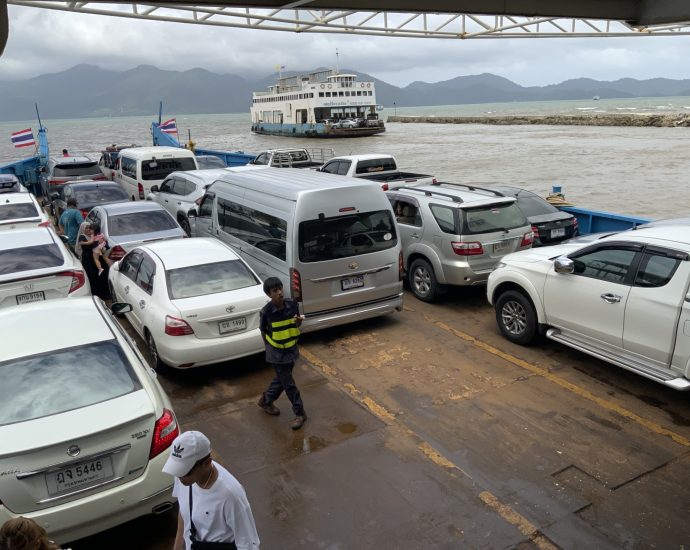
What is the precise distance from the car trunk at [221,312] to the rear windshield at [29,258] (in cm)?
205

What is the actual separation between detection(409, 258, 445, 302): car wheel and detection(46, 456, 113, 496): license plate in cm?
596

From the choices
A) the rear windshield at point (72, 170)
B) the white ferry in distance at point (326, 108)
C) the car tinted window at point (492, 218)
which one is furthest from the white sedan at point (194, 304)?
the white ferry in distance at point (326, 108)

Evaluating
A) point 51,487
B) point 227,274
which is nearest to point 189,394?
point 227,274

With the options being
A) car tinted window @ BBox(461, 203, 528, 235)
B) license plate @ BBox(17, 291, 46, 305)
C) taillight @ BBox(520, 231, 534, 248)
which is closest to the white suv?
car tinted window @ BBox(461, 203, 528, 235)

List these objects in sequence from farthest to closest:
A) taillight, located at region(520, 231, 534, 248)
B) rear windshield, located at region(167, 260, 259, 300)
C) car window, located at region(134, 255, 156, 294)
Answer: taillight, located at region(520, 231, 534, 248) → car window, located at region(134, 255, 156, 294) → rear windshield, located at region(167, 260, 259, 300)

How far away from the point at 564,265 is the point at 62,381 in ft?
16.4

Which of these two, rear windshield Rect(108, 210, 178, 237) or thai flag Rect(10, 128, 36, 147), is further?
thai flag Rect(10, 128, 36, 147)

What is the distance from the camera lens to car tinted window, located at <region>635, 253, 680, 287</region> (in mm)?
5281

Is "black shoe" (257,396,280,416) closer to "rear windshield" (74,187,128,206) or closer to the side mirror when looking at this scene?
the side mirror

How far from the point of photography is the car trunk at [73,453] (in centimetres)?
325

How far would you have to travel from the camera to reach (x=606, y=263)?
593 centimetres

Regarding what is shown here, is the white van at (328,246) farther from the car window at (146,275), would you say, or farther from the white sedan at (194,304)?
the car window at (146,275)

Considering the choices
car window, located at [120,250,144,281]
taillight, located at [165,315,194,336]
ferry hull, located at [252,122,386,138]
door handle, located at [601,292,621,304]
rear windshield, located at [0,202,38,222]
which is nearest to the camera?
door handle, located at [601,292,621,304]

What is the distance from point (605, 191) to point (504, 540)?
25181mm
